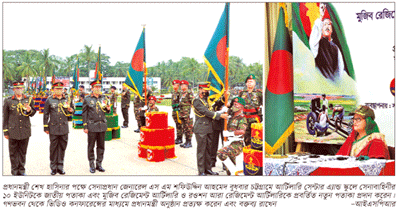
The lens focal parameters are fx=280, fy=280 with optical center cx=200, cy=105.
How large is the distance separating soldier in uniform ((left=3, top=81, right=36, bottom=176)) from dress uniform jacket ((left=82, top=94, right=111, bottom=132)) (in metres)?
0.83

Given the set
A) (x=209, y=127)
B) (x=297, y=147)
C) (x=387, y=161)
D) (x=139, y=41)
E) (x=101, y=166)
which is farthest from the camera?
(x=139, y=41)

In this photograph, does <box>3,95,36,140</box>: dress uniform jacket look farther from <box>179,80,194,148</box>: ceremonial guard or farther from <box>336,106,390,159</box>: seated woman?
<box>336,106,390,159</box>: seated woman

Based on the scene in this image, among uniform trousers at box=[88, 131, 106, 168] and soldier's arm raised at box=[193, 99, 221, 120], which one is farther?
uniform trousers at box=[88, 131, 106, 168]

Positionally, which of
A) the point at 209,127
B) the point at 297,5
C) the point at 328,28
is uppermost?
the point at 297,5

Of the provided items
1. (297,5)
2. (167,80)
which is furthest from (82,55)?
(297,5)

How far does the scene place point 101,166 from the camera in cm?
520

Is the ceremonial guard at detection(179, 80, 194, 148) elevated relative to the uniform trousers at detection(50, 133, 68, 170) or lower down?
elevated

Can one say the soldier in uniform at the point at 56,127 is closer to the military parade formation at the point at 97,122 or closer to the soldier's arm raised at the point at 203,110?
the military parade formation at the point at 97,122

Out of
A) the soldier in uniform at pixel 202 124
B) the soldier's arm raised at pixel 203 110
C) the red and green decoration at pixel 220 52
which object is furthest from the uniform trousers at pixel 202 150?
the red and green decoration at pixel 220 52

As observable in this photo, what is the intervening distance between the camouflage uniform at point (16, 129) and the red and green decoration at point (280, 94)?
150 inches

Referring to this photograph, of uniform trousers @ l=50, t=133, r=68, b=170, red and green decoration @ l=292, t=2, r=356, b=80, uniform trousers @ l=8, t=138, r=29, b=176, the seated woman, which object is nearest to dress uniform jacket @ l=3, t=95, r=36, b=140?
uniform trousers @ l=8, t=138, r=29, b=176

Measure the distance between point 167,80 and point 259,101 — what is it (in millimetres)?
51692

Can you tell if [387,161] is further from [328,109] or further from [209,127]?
[209,127]

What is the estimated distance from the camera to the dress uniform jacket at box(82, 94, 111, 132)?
4.94 meters
